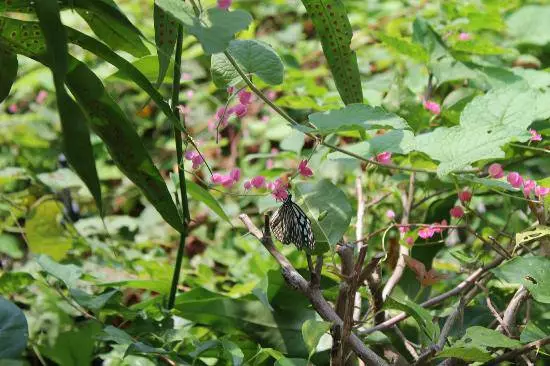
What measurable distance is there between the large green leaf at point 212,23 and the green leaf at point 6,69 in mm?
270

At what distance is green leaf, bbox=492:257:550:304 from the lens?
104 cm

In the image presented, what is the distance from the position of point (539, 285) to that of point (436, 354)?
0.16 m

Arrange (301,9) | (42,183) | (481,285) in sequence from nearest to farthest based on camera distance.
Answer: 1. (481,285)
2. (42,183)
3. (301,9)

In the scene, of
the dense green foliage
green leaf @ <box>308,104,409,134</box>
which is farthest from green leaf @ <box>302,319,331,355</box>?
green leaf @ <box>308,104,409,134</box>

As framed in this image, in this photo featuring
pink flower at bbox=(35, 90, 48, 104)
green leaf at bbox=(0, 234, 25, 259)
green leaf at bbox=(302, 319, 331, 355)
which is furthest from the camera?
pink flower at bbox=(35, 90, 48, 104)

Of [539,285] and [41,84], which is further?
[41,84]

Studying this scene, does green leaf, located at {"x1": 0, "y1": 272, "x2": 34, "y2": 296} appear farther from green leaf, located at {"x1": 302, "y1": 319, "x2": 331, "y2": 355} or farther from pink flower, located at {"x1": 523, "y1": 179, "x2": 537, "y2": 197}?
pink flower, located at {"x1": 523, "y1": 179, "x2": 537, "y2": 197}

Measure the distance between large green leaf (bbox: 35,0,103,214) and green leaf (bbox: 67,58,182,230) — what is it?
5.5 inches

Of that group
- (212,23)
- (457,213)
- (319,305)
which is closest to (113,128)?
(212,23)

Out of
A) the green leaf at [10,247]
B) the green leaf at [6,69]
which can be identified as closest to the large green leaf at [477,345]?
the green leaf at [6,69]

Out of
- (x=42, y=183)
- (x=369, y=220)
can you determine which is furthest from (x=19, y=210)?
(x=369, y=220)

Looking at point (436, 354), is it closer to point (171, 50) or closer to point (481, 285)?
point (481, 285)

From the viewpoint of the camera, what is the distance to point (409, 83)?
188 centimetres

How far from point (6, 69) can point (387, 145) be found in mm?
514
